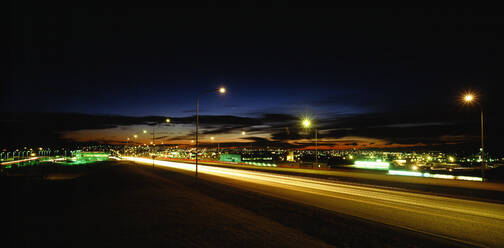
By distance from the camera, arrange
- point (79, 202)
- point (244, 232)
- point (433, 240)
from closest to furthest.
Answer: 1. point (433, 240)
2. point (244, 232)
3. point (79, 202)

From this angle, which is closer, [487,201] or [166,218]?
[166,218]

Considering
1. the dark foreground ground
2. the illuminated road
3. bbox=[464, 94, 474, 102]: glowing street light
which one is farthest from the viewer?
bbox=[464, 94, 474, 102]: glowing street light

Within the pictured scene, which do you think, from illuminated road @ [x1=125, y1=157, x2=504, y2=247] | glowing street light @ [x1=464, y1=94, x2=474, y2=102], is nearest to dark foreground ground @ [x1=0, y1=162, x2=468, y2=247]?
illuminated road @ [x1=125, y1=157, x2=504, y2=247]

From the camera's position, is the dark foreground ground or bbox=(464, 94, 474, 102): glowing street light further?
bbox=(464, 94, 474, 102): glowing street light

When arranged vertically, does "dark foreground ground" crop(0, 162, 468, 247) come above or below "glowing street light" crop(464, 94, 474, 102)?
below

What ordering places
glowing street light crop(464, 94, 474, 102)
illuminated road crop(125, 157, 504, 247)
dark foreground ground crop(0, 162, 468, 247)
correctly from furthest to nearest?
glowing street light crop(464, 94, 474, 102)
illuminated road crop(125, 157, 504, 247)
dark foreground ground crop(0, 162, 468, 247)

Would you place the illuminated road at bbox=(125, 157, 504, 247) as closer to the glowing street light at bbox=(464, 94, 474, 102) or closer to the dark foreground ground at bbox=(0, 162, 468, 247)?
the dark foreground ground at bbox=(0, 162, 468, 247)

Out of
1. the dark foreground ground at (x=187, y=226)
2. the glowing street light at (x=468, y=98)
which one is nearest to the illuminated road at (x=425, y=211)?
the dark foreground ground at (x=187, y=226)

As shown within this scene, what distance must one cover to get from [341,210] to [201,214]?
6.24m

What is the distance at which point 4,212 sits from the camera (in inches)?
456

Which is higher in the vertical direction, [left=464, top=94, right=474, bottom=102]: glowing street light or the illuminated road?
[left=464, top=94, right=474, bottom=102]: glowing street light

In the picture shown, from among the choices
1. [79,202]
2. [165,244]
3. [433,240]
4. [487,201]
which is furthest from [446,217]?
[79,202]

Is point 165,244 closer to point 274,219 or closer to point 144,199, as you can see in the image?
point 274,219

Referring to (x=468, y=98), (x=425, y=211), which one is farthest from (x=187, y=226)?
(x=468, y=98)
